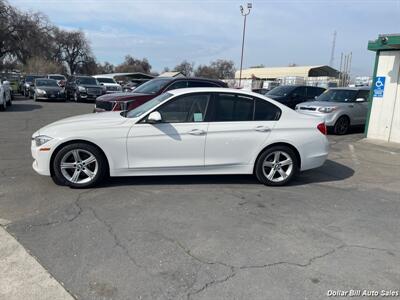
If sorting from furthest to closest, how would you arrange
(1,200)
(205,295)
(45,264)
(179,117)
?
(179,117) < (1,200) < (45,264) < (205,295)

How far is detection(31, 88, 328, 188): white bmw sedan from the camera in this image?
5383 millimetres

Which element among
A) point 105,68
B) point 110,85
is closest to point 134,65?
point 105,68

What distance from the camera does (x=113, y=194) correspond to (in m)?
5.30

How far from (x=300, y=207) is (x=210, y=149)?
1605mm

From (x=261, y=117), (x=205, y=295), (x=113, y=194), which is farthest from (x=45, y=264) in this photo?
(x=261, y=117)

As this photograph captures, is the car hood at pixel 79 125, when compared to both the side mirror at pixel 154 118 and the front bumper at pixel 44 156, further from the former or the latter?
the side mirror at pixel 154 118

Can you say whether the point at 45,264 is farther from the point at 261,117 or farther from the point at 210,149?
the point at 261,117

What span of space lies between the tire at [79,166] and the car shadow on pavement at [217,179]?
0.88ft

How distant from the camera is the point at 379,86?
11695 mm

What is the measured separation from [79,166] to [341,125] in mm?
10075

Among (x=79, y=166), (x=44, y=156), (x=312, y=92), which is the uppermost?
(x=312, y=92)

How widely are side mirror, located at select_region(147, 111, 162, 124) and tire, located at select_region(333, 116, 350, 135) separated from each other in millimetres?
8863

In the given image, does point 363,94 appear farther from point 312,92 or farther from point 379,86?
point 312,92

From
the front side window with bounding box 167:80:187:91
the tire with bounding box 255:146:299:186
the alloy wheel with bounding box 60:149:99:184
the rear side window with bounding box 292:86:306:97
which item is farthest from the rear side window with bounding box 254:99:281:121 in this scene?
the rear side window with bounding box 292:86:306:97
